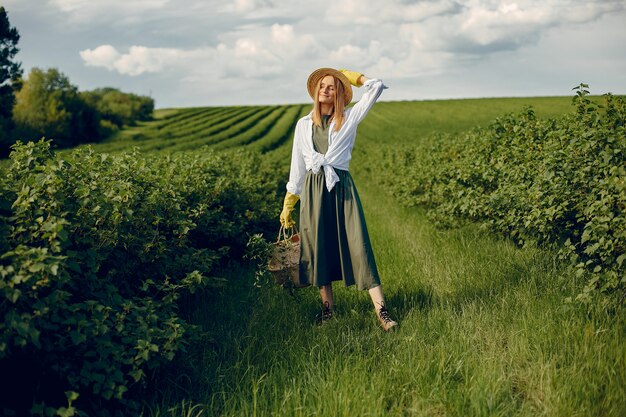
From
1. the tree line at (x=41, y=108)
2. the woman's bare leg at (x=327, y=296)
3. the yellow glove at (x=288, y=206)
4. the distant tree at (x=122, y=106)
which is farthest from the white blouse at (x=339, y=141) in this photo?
the distant tree at (x=122, y=106)

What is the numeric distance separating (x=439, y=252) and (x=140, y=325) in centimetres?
426

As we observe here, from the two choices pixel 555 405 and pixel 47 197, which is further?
pixel 47 197

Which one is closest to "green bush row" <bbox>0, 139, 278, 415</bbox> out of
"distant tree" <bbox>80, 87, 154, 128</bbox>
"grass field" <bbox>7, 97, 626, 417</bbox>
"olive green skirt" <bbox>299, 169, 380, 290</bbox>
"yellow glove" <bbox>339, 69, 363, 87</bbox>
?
"grass field" <bbox>7, 97, 626, 417</bbox>

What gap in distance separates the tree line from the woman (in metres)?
38.2

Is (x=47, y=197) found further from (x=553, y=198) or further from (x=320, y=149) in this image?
(x=553, y=198)

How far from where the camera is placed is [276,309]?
468cm

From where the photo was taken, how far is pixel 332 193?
4496 millimetres

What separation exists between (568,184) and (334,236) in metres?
1.92

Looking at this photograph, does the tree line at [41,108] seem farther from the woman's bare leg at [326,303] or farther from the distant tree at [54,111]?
the woman's bare leg at [326,303]

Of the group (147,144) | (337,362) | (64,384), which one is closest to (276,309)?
(337,362)

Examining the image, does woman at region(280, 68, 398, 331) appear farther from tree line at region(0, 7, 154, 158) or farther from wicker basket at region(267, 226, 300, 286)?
tree line at region(0, 7, 154, 158)

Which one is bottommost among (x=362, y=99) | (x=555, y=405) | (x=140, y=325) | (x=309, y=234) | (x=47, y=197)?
(x=555, y=405)

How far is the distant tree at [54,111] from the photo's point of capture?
48.7 metres

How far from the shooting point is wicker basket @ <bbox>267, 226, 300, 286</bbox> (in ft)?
15.6
